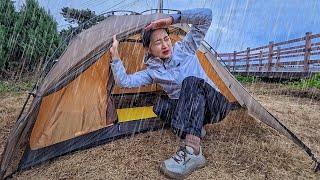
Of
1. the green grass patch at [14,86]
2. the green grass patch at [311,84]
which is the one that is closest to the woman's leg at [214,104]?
the green grass patch at [311,84]

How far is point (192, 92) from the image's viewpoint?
130 inches

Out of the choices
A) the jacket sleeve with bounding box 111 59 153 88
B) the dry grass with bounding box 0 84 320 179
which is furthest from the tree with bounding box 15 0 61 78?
the jacket sleeve with bounding box 111 59 153 88

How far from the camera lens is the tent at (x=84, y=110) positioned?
3.68m

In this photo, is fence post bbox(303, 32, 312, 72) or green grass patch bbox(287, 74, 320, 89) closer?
green grass patch bbox(287, 74, 320, 89)

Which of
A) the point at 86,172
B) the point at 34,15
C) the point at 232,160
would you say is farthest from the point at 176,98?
the point at 34,15

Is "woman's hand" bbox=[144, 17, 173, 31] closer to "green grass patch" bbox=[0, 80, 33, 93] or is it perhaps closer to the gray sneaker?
the gray sneaker

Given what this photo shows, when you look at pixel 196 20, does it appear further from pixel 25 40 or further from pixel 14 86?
pixel 25 40

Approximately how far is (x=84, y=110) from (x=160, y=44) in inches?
50.8

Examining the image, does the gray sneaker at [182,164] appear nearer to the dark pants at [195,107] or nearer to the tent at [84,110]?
the dark pants at [195,107]

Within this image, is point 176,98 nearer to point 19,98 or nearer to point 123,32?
point 123,32

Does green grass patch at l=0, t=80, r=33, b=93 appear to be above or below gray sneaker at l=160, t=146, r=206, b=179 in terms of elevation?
below

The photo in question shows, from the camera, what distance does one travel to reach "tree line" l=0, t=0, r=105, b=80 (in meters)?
11.0

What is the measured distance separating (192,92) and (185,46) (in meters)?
0.63

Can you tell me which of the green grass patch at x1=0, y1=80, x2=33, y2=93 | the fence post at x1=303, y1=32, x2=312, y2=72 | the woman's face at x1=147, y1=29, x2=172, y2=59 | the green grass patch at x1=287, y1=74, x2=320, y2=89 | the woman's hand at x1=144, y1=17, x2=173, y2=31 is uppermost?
Answer: the woman's hand at x1=144, y1=17, x2=173, y2=31
